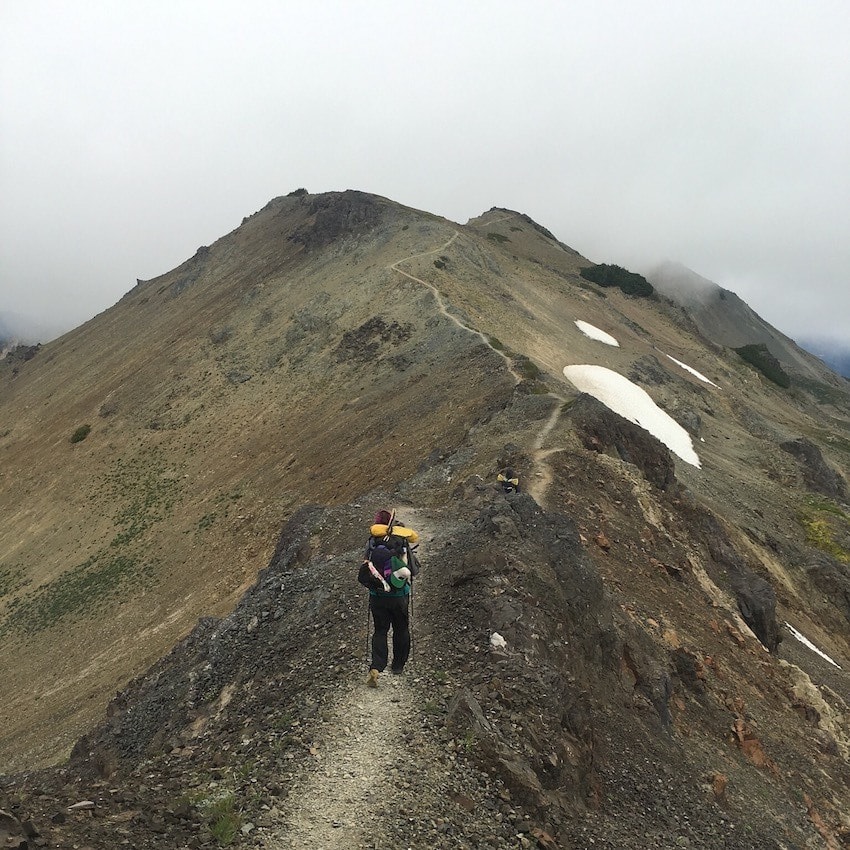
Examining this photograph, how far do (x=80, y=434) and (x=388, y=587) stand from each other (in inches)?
2212

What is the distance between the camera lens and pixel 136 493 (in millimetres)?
46781

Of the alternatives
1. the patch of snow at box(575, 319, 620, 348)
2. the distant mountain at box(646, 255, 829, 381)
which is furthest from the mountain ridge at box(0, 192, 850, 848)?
the distant mountain at box(646, 255, 829, 381)

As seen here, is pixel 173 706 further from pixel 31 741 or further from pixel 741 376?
pixel 741 376

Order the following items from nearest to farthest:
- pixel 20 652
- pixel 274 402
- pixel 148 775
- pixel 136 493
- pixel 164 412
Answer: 1. pixel 148 775
2. pixel 20 652
3. pixel 136 493
4. pixel 274 402
5. pixel 164 412

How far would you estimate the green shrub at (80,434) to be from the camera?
57894 mm

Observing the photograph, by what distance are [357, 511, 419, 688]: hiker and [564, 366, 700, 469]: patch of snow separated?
34154 millimetres

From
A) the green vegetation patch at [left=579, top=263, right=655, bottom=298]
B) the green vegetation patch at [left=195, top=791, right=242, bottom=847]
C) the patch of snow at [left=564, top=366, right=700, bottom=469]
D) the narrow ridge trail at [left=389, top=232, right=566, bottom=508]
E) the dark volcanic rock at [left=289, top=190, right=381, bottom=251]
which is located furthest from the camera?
the green vegetation patch at [left=579, top=263, right=655, bottom=298]

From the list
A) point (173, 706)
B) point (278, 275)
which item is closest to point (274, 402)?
point (278, 275)

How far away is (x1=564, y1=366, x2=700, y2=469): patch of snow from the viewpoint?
1729 inches

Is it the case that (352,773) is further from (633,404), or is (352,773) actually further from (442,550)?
(633,404)

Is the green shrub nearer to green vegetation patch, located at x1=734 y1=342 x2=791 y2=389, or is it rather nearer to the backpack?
the backpack

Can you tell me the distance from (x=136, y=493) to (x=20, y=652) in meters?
14.4

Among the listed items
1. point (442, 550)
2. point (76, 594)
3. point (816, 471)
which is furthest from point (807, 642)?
point (76, 594)

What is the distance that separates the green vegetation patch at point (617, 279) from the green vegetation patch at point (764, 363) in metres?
16.0
